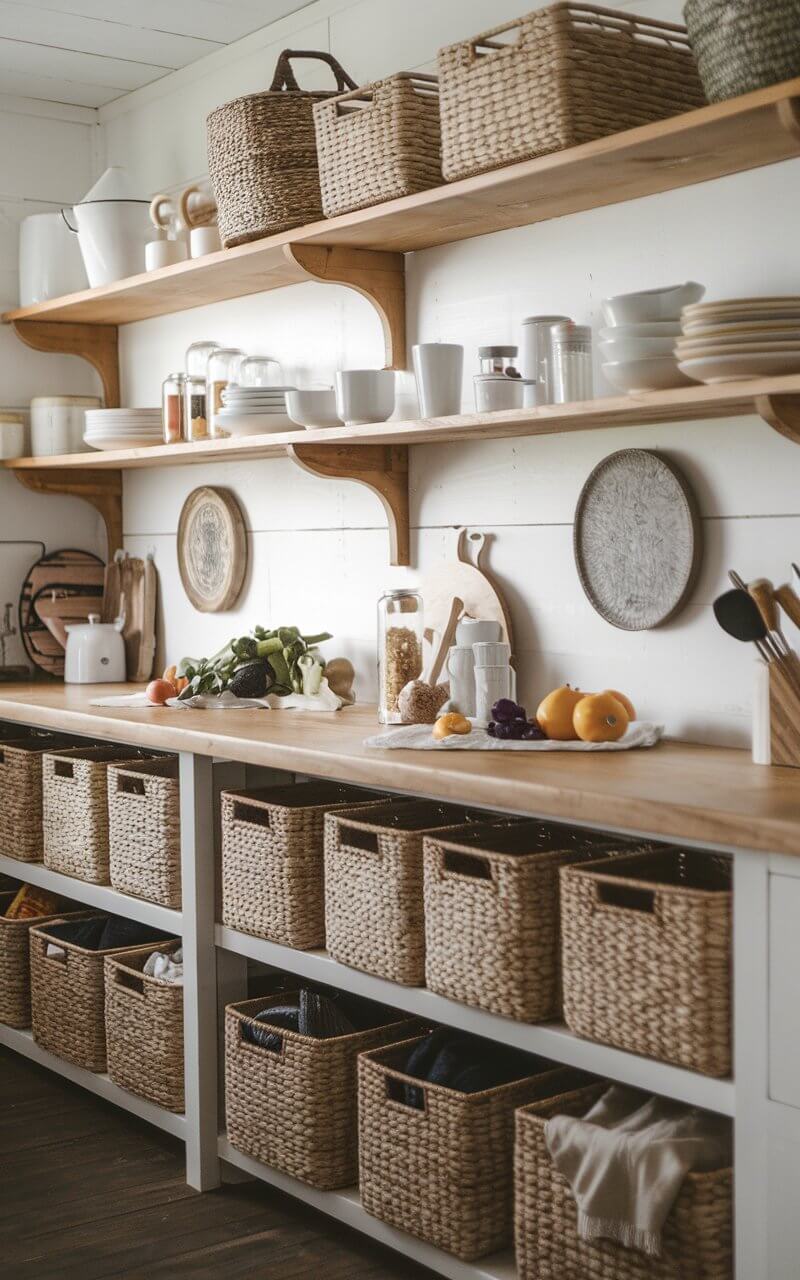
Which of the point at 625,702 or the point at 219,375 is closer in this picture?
the point at 625,702

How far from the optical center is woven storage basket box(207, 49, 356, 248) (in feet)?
10.2

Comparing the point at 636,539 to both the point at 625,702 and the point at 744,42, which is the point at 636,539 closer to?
the point at 625,702

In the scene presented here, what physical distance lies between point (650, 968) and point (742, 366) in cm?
89

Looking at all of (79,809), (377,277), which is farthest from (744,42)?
(79,809)

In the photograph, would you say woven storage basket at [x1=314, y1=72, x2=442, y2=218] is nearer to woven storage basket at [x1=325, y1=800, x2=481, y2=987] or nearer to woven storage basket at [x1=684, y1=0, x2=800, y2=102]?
woven storage basket at [x1=684, y1=0, x2=800, y2=102]

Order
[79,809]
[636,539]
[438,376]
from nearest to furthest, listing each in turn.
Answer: [636,539] < [438,376] < [79,809]

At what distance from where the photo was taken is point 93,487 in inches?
171

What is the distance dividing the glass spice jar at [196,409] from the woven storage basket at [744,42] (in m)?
1.75

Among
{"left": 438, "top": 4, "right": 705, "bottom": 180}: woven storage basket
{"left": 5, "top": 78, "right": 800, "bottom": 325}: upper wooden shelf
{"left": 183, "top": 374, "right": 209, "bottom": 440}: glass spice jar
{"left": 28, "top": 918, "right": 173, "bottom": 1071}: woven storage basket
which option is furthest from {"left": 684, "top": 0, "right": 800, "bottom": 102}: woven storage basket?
{"left": 28, "top": 918, "right": 173, "bottom": 1071}: woven storage basket

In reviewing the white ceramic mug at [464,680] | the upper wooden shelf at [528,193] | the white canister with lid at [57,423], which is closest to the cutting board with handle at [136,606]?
the white canister with lid at [57,423]

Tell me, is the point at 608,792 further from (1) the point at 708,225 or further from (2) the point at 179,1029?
(2) the point at 179,1029

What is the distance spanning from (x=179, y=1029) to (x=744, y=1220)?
1434 mm

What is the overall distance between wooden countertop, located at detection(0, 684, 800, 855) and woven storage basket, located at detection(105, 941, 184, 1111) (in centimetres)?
50

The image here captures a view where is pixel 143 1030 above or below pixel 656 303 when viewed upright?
below
